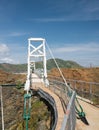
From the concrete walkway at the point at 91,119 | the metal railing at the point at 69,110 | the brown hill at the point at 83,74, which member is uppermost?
the brown hill at the point at 83,74

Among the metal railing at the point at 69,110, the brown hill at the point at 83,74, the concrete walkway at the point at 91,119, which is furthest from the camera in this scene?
the brown hill at the point at 83,74

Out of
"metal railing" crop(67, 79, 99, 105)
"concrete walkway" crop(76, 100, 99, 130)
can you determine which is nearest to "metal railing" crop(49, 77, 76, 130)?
"concrete walkway" crop(76, 100, 99, 130)

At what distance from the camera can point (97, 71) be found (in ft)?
192

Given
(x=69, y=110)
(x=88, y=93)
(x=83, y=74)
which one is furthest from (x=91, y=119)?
(x=83, y=74)

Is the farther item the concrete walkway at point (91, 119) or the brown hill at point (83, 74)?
the brown hill at point (83, 74)

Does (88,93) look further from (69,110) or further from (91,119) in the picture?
(69,110)

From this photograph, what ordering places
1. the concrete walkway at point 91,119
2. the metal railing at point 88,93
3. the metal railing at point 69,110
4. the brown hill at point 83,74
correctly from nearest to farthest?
the metal railing at point 69,110
the concrete walkway at point 91,119
the metal railing at point 88,93
the brown hill at point 83,74

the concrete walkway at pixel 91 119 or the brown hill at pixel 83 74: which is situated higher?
the brown hill at pixel 83 74

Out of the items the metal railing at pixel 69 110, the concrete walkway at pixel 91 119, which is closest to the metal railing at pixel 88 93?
the concrete walkway at pixel 91 119

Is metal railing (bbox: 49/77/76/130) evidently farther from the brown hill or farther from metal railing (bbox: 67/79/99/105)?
the brown hill

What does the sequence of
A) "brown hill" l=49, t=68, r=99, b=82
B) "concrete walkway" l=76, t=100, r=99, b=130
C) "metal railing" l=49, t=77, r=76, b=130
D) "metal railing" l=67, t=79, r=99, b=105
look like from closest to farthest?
1. "metal railing" l=49, t=77, r=76, b=130
2. "concrete walkway" l=76, t=100, r=99, b=130
3. "metal railing" l=67, t=79, r=99, b=105
4. "brown hill" l=49, t=68, r=99, b=82

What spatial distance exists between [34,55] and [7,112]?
1031 centimetres

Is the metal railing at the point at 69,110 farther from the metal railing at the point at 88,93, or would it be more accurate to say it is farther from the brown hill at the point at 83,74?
the brown hill at the point at 83,74

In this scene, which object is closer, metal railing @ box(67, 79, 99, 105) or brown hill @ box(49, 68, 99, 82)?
metal railing @ box(67, 79, 99, 105)
